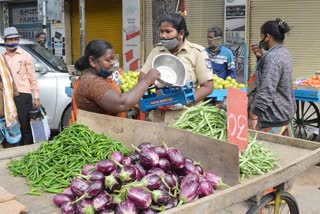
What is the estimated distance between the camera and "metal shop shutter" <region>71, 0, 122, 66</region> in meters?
15.7

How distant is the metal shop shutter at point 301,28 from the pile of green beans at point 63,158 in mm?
8843

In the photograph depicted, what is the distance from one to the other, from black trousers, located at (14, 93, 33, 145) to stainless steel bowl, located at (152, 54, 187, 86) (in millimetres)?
3197

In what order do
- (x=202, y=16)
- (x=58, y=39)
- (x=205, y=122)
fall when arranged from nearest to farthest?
(x=205, y=122) → (x=202, y=16) → (x=58, y=39)

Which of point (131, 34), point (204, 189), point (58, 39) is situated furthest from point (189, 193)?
point (58, 39)

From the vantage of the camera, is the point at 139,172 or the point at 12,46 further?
the point at 12,46

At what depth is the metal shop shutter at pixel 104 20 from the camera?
1566cm

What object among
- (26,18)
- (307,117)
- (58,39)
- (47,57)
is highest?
(26,18)

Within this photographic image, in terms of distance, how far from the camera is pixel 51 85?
8.20 meters

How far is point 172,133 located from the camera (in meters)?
2.94

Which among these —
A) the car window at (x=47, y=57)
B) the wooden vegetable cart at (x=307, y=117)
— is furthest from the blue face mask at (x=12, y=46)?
the wooden vegetable cart at (x=307, y=117)

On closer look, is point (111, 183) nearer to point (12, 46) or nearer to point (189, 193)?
point (189, 193)

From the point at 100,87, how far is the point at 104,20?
522 inches

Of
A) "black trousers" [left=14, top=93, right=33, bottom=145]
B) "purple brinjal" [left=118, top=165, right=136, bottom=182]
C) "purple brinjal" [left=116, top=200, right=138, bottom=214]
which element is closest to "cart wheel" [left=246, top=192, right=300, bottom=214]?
"purple brinjal" [left=118, top=165, right=136, bottom=182]

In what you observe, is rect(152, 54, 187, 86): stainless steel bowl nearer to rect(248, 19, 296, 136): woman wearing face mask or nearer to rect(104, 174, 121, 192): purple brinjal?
rect(248, 19, 296, 136): woman wearing face mask
